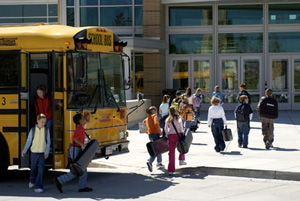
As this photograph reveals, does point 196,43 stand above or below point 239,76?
above

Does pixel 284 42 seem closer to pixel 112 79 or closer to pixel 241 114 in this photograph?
pixel 241 114

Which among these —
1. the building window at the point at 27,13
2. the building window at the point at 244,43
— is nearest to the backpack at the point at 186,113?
the building window at the point at 244,43

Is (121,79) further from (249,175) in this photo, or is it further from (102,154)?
(249,175)

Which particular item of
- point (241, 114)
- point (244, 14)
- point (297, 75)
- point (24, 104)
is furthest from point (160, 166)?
point (244, 14)

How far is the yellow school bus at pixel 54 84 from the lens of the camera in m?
12.1

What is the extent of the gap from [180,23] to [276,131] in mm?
12999

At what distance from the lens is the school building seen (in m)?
32.1

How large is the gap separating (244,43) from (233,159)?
19.0 m

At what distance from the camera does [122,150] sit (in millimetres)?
13367

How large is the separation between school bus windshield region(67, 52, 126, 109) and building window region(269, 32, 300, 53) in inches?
799

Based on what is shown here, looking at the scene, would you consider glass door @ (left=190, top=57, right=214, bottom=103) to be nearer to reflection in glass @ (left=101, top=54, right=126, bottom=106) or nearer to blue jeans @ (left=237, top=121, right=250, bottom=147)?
blue jeans @ (left=237, top=121, right=250, bottom=147)

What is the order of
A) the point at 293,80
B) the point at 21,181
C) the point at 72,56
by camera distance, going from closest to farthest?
1. the point at 72,56
2. the point at 21,181
3. the point at 293,80

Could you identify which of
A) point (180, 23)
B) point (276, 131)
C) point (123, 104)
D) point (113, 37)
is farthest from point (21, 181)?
point (180, 23)

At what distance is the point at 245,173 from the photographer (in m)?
12.8
